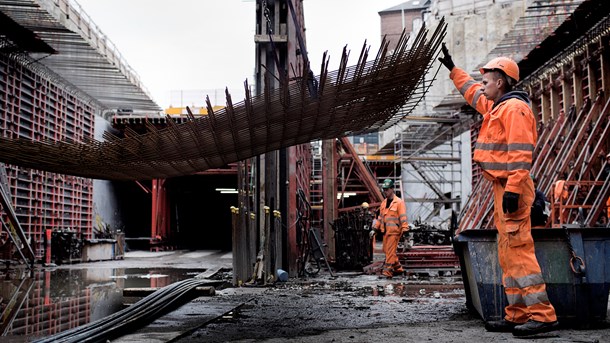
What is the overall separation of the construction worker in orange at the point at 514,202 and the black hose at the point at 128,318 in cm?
303

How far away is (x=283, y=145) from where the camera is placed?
264 inches

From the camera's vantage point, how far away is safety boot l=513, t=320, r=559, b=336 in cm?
452

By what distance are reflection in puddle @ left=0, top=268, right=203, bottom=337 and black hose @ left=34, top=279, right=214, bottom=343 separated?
0.49 metres

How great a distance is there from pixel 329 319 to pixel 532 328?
1.89 m

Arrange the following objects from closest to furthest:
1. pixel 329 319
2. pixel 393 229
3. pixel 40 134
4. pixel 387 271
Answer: pixel 329 319 → pixel 387 271 → pixel 393 229 → pixel 40 134

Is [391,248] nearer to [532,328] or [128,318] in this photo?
[128,318]

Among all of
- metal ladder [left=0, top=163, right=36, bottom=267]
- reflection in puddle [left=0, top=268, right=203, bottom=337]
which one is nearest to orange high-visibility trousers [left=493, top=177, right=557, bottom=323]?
reflection in puddle [left=0, top=268, right=203, bottom=337]

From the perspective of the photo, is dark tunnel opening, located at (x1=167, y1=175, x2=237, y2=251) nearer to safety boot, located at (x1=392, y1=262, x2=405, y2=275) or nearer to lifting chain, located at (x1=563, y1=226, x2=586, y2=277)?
safety boot, located at (x1=392, y1=262, x2=405, y2=275)

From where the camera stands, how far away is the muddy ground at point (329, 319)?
4.61 m

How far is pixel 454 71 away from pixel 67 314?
4.79 metres

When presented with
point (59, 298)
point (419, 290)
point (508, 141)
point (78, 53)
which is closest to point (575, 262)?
point (508, 141)

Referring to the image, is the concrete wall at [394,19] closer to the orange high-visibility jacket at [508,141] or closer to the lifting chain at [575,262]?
the orange high-visibility jacket at [508,141]

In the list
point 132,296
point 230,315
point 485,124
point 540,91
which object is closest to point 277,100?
point 485,124

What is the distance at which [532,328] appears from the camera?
4523 mm
